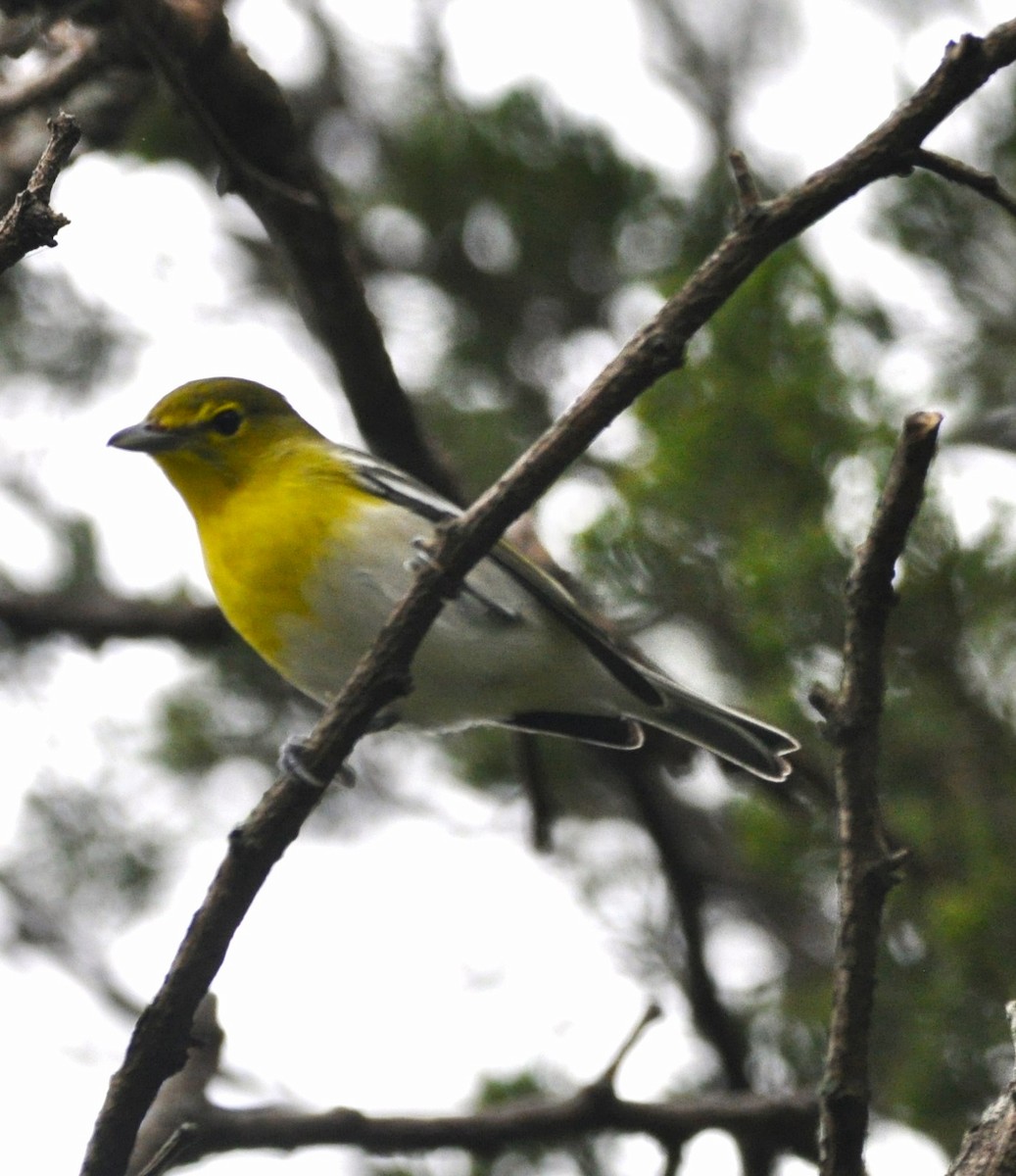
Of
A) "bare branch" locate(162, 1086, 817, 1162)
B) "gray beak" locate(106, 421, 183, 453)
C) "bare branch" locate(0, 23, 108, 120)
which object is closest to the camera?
"bare branch" locate(162, 1086, 817, 1162)

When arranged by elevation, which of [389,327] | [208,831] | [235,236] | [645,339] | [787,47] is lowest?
[645,339]

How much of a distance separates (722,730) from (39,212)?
2366 millimetres

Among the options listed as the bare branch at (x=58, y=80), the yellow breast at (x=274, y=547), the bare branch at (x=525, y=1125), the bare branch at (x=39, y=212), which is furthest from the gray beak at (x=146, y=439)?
the bare branch at (x=39, y=212)

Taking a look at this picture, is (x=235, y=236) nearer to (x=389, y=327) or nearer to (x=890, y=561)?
(x=389, y=327)

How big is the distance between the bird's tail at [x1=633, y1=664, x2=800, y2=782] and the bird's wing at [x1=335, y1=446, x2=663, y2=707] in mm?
36

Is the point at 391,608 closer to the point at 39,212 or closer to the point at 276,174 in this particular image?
the point at 276,174

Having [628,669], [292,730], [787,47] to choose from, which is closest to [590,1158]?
[628,669]

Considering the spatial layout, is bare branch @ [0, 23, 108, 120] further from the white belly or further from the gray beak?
the white belly

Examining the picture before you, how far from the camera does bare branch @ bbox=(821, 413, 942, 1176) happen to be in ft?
7.25

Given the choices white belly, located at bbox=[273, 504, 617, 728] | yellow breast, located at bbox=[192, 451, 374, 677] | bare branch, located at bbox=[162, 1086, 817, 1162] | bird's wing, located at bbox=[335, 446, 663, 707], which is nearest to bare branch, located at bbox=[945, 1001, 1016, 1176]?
bare branch, located at bbox=[162, 1086, 817, 1162]

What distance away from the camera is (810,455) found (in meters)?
4.57

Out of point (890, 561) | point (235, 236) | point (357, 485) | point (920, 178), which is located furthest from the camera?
point (235, 236)

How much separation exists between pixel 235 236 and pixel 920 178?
3005 millimetres

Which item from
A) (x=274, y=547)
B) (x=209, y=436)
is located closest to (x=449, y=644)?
(x=274, y=547)
